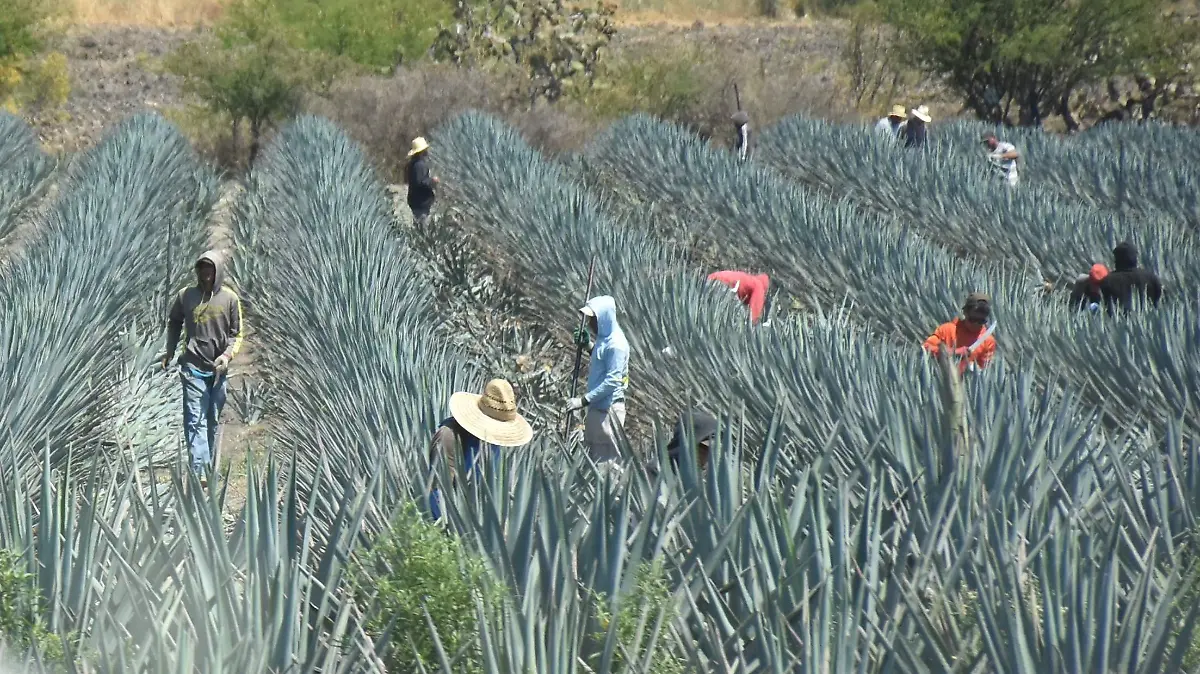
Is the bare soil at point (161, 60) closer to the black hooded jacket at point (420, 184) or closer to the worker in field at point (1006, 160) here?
the worker in field at point (1006, 160)

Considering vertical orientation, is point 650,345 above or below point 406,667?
below

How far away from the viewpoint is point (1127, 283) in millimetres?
8531

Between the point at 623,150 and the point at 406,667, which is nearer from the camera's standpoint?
the point at 406,667

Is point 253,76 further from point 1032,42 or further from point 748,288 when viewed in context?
point 748,288

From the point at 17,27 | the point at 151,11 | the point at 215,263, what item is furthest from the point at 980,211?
the point at 151,11

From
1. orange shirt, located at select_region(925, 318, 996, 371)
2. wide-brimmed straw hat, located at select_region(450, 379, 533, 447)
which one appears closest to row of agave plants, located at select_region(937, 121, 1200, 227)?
orange shirt, located at select_region(925, 318, 996, 371)

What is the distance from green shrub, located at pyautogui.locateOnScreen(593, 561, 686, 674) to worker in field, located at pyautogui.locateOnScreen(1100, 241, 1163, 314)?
5.70 metres

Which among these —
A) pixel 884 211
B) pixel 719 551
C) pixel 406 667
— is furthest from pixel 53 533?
pixel 884 211

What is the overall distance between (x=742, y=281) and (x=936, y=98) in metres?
27.6

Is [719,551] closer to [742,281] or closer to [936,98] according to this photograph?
[742,281]

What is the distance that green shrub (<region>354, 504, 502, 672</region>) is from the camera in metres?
3.45

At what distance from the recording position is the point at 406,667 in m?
3.64

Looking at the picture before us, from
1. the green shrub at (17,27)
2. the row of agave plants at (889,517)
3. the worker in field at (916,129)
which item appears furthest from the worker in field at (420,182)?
the green shrub at (17,27)

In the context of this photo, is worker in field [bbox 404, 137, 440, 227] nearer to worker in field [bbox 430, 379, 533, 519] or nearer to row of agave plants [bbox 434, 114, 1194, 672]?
row of agave plants [bbox 434, 114, 1194, 672]
